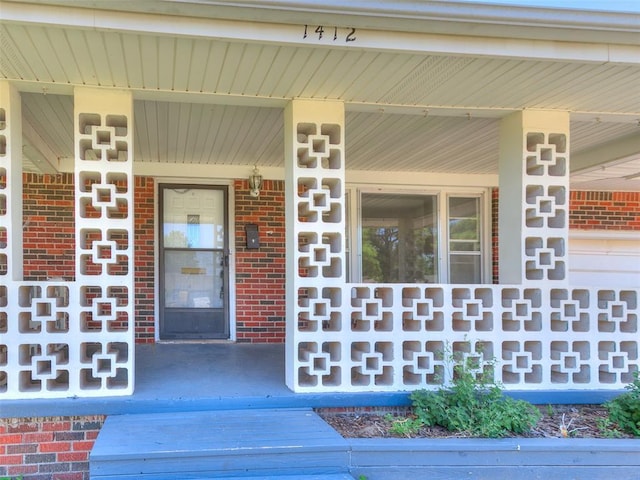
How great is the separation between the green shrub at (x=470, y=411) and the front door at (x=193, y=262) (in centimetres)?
336

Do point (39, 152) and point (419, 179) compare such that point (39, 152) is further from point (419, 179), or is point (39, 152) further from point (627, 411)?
point (627, 411)

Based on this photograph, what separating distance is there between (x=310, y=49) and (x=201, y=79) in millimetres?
872

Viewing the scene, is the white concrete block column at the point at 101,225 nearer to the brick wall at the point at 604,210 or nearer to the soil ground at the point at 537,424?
the soil ground at the point at 537,424

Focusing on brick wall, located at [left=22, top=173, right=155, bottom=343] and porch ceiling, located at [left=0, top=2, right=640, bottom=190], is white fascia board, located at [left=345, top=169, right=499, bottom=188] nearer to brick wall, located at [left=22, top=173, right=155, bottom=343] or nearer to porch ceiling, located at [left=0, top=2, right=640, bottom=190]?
porch ceiling, located at [left=0, top=2, right=640, bottom=190]

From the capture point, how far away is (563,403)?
389cm

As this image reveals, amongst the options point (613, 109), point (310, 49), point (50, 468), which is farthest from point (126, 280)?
point (613, 109)

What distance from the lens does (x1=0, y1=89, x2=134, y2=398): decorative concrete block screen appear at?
336cm

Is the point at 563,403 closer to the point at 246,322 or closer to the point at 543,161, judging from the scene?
the point at 543,161

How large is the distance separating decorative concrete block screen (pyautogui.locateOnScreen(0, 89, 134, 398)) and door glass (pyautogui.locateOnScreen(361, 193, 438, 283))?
3.90 meters

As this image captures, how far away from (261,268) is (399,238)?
2.07 metres

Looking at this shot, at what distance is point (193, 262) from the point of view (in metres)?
6.23

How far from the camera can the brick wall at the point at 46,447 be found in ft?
10.6

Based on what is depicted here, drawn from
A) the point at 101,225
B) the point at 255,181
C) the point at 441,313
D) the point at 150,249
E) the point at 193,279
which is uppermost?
the point at 255,181

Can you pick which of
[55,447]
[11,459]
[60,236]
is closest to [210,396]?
[55,447]
